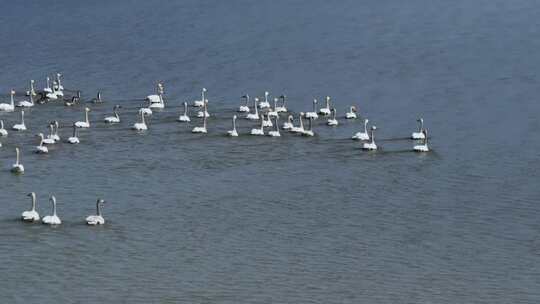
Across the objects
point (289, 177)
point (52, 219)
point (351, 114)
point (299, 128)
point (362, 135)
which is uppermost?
point (351, 114)

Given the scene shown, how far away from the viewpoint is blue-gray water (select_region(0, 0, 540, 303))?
44125 mm

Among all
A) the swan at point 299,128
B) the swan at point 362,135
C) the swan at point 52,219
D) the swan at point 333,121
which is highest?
the swan at point 333,121

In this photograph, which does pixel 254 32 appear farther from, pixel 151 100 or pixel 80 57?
pixel 151 100

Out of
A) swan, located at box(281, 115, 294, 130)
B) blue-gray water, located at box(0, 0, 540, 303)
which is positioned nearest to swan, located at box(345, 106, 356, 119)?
blue-gray water, located at box(0, 0, 540, 303)

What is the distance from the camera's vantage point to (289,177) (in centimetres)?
5797

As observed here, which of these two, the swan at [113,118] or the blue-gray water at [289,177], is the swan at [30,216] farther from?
the swan at [113,118]

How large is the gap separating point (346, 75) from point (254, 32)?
2024cm

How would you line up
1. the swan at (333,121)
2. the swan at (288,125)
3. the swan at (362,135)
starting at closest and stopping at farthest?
1. the swan at (362,135)
2. the swan at (288,125)
3. the swan at (333,121)

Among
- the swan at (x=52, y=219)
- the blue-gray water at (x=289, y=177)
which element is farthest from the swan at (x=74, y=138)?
the swan at (x=52, y=219)

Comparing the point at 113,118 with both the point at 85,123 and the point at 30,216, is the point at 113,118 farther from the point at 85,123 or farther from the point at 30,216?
the point at 30,216

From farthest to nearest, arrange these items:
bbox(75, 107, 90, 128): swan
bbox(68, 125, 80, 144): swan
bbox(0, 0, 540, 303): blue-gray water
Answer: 1. bbox(75, 107, 90, 128): swan
2. bbox(68, 125, 80, 144): swan
3. bbox(0, 0, 540, 303): blue-gray water

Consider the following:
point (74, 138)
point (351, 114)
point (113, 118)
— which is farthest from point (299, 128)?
point (74, 138)

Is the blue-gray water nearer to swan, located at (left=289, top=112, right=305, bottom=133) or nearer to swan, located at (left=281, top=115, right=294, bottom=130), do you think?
swan, located at (left=289, top=112, right=305, bottom=133)

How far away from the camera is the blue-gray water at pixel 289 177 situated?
1737 inches
